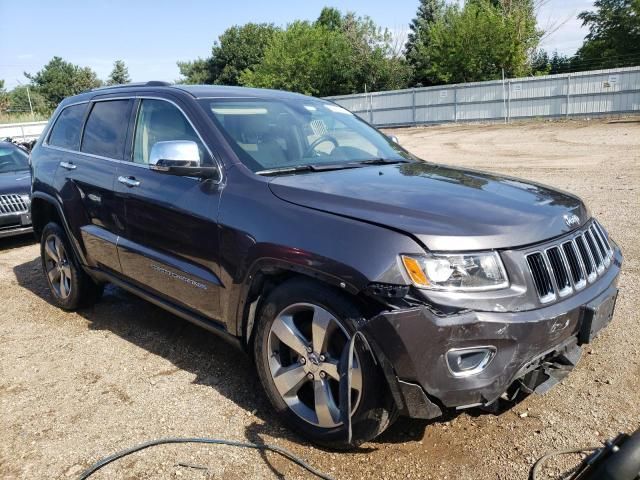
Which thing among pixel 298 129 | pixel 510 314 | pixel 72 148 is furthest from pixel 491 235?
pixel 72 148

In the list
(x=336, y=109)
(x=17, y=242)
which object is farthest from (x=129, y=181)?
(x=17, y=242)

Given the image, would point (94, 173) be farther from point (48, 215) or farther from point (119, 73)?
point (119, 73)

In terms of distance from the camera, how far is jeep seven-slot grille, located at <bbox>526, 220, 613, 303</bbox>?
250cm

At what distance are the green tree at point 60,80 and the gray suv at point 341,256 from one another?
74.4m

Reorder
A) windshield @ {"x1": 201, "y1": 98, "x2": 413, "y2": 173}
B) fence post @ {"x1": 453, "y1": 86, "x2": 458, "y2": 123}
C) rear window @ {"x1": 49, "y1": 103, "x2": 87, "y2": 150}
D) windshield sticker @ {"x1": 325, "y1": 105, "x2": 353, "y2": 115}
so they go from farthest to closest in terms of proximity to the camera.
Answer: fence post @ {"x1": 453, "y1": 86, "x2": 458, "y2": 123} → rear window @ {"x1": 49, "y1": 103, "x2": 87, "y2": 150} → windshield sticker @ {"x1": 325, "y1": 105, "x2": 353, "y2": 115} → windshield @ {"x1": 201, "y1": 98, "x2": 413, "y2": 173}

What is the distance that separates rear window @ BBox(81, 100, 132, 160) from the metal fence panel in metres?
17.9

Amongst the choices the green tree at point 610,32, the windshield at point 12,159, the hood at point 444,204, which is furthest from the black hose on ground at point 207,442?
the green tree at point 610,32

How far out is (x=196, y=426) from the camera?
3.10m

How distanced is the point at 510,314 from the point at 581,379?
54.2 inches

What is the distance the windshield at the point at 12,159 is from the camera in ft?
29.1

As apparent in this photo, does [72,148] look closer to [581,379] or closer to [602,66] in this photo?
[581,379]

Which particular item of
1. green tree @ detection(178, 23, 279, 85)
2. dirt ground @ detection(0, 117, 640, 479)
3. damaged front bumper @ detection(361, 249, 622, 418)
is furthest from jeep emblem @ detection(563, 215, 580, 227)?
green tree @ detection(178, 23, 279, 85)

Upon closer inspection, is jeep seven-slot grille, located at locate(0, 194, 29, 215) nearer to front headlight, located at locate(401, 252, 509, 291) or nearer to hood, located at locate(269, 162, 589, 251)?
hood, located at locate(269, 162, 589, 251)

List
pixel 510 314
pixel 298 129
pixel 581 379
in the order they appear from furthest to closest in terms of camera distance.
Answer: pixel 298 129
pixel 581 379
pixel 510 314
